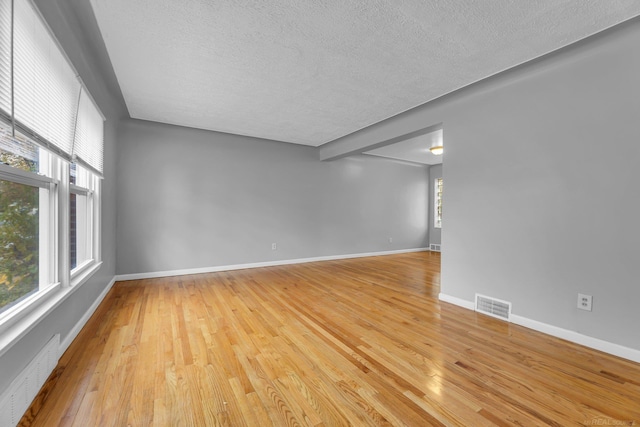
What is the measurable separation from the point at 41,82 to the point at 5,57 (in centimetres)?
42

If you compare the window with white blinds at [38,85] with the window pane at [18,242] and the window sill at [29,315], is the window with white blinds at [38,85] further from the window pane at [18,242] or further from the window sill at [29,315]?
the window sill at [29,315]

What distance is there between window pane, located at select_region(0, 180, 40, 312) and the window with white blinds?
0.35 metres

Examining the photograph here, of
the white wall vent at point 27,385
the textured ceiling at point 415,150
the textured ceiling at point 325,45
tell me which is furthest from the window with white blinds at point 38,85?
the textured ceiling at point 415,150

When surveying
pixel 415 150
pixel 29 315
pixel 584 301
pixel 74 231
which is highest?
pixel 415 150

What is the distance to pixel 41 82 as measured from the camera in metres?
1.62

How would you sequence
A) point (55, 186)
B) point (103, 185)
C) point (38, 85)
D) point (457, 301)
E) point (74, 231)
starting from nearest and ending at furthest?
1. point (38, 85)
2. point (55, 186)
3. point (74, 231)
4. point (457, 301)
5. point (103, 185)

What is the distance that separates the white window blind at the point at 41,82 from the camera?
1.39m

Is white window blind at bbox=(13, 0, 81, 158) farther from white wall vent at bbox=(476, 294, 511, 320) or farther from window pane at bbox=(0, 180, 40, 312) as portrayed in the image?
white wall vent at bbox=(476, 294, 511, 320)

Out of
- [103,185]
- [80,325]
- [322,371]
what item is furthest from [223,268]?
[322,371]

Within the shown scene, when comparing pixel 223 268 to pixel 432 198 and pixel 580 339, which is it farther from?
pixel 432 198

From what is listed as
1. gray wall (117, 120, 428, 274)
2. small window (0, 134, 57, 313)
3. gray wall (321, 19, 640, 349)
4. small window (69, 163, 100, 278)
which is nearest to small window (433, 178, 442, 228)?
gray wall (117, 120, 428, 274)

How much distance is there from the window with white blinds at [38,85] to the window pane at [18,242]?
1.16 feet

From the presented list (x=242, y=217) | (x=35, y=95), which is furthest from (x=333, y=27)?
(x=242, y=217)

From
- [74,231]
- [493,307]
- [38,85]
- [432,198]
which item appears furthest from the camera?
[432,198]
